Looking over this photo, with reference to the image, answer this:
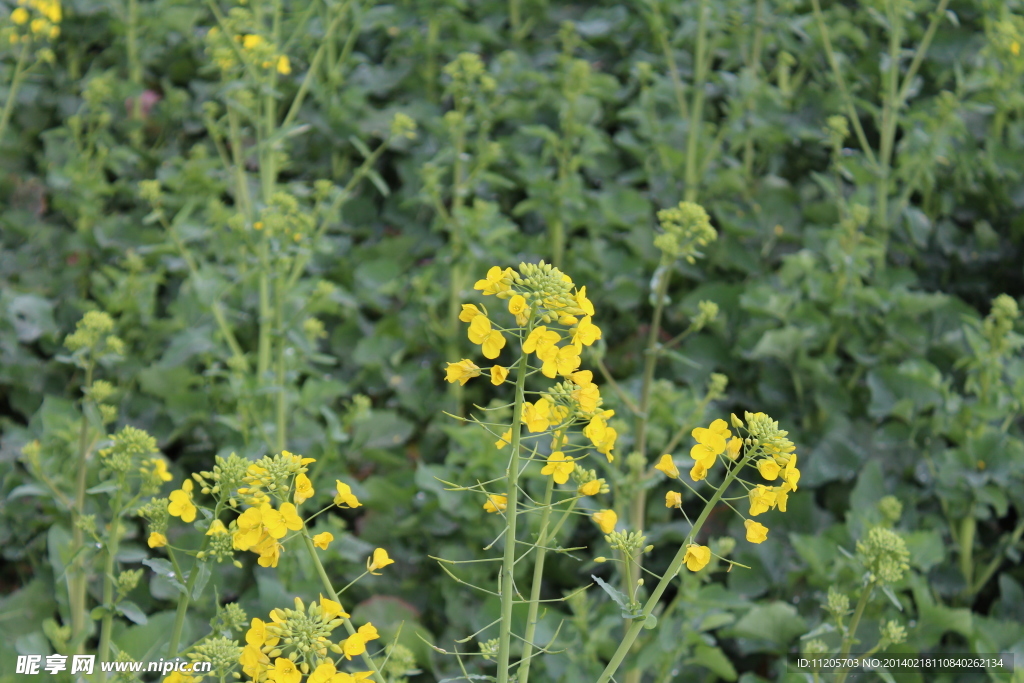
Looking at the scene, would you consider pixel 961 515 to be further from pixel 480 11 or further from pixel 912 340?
pixel 480 11

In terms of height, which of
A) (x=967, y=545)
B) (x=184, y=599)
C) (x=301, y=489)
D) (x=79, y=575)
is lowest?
(x=967, y=545)

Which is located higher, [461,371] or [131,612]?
[461,371]

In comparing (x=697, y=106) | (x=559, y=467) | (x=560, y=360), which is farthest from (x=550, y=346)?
(x=697, y=106)

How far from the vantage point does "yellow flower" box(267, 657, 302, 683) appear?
0.92 metres

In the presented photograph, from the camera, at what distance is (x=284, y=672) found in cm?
93

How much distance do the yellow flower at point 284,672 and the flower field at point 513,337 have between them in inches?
1.5

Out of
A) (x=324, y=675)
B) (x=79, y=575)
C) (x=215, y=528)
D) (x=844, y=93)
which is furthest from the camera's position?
(x=844, y=93)

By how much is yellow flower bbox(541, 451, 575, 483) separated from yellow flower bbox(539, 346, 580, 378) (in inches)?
3.8

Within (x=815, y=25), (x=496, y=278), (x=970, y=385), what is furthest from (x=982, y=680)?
(x=815, y=25)

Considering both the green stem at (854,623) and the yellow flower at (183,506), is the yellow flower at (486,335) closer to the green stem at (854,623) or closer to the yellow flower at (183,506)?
the yellow flower at (183,506)

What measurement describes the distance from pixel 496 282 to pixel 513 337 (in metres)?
1.53

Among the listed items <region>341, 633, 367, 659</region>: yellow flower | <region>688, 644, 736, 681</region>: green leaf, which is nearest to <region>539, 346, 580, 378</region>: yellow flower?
<region>341, 633, 367, 659</region>: yellow flower

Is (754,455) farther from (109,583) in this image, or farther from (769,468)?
(109,583)

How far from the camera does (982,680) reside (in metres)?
1.78
